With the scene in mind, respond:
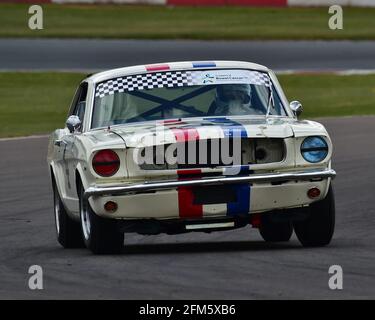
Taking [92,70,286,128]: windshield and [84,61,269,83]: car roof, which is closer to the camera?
[92,70,286,128]: windshield

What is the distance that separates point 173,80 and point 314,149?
1.33 metres

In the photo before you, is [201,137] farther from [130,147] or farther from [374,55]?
[374,55]

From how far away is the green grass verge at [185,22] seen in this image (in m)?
32.0

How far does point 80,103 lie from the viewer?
1086 cm

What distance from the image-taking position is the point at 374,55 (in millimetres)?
29609

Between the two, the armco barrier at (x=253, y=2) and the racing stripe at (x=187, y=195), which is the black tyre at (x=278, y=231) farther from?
the armco barrier at (x=253, y=2)

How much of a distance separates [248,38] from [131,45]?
266 cm

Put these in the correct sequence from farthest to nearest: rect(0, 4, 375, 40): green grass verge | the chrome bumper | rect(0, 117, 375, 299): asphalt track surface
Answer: rect(0, 4, 375, 40): green grass verge → the chrome bumper → rect(0, 117, 375, 299): asphalt track surface

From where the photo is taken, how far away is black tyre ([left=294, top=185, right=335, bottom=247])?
9.41 meters

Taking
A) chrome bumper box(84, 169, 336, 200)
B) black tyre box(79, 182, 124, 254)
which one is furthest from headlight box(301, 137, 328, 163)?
black tyre box(79, 182, 124, 254)

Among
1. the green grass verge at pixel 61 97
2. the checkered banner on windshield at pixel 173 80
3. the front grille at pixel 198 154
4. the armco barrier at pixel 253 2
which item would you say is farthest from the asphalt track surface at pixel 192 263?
the armco barrier at pixel 253 2

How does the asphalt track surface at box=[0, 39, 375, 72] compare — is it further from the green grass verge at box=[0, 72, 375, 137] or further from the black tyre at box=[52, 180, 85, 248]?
the black tyre at box=[52, 180, 85, 248]

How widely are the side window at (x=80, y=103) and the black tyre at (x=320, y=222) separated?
2.04 metres

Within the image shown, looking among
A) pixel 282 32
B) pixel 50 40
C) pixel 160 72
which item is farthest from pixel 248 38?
pixel 160 72
